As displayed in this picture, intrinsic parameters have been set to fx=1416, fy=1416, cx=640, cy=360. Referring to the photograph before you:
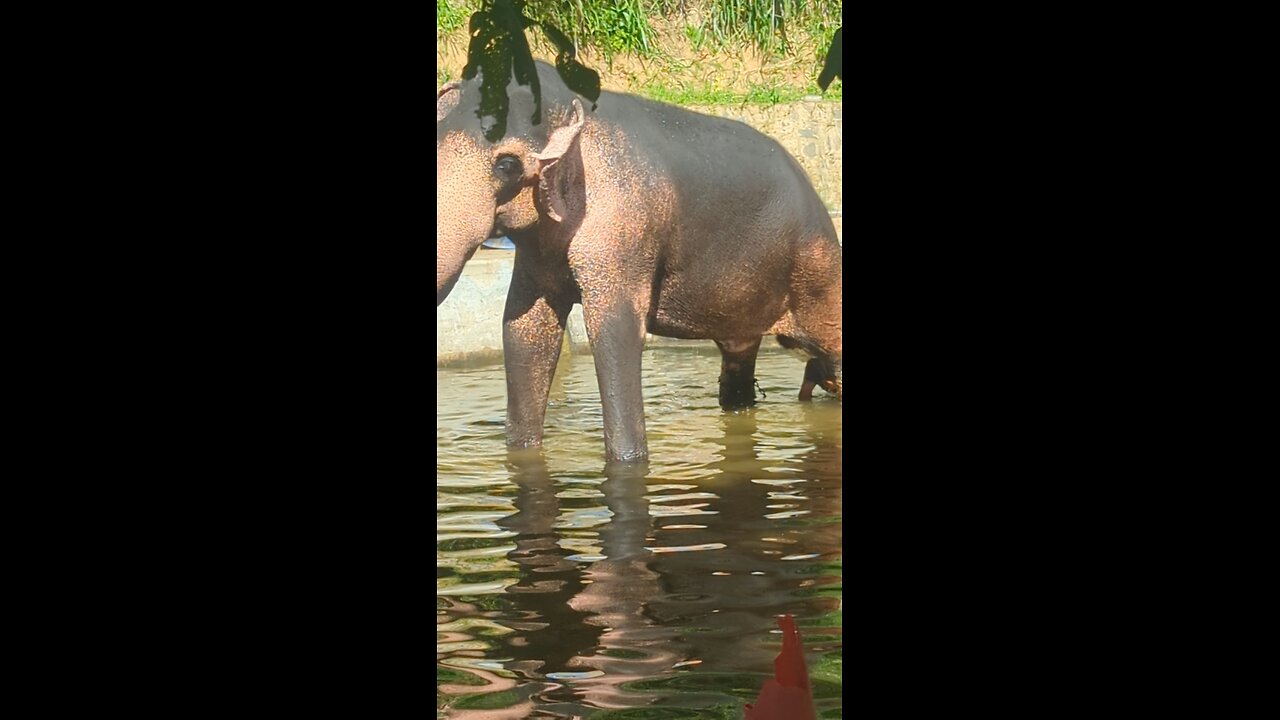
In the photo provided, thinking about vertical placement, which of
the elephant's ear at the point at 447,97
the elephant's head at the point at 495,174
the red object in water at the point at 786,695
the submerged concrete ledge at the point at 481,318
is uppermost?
the elephant's ear at the point at 447,97

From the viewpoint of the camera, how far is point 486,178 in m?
3.53

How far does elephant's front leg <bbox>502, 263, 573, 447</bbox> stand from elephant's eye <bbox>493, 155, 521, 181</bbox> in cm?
22

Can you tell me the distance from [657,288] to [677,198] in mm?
244

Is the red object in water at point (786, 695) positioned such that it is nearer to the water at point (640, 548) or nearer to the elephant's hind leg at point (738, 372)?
the water at point (640, 548)

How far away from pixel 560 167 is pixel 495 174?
0.16 metres

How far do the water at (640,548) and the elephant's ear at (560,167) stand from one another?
40 centimetres

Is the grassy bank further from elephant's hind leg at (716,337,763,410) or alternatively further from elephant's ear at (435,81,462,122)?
elephant's hind leg at (716,337,763,410)

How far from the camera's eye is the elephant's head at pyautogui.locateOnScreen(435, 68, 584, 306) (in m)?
3.48

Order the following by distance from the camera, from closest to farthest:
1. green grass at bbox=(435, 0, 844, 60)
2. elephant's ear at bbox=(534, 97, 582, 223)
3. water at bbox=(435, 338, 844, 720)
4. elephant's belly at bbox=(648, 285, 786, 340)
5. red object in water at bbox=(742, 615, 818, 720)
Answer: red object in water at bbox=(742, 615, 818, 720)
water at bbox=(435, 338, 844, 720)
green grass at bbox=(435, 0, 844, 60)
elephant's ear at bbox=(534, 97, 582, 223)
elephant's belly at bbox=(648, 285, 786, 340)

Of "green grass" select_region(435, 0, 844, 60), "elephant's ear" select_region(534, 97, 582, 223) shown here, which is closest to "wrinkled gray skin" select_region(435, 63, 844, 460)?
"elephant's ear" select_region(534, 97, 582, 223)

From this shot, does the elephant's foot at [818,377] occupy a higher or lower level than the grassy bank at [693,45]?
lower

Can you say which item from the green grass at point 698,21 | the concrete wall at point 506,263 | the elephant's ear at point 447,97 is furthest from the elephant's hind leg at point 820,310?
the elephant's ear at point 447,97

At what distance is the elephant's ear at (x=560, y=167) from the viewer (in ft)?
11.5

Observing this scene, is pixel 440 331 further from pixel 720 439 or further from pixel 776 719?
pixel 776 719
